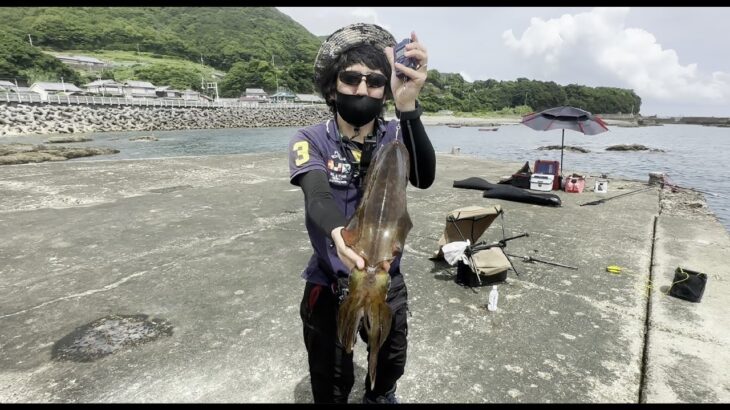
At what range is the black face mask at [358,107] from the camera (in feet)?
6.96

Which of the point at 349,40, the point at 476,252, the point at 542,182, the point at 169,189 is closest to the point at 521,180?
the point at 542,182

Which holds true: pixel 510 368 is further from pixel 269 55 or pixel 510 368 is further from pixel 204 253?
pixel 269 55

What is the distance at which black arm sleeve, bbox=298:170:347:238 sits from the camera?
1792 millimetres

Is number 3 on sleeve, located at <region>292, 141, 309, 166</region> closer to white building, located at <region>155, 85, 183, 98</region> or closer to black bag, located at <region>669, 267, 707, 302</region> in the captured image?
black bag, located at <region>669, 267, 707, 302</region>

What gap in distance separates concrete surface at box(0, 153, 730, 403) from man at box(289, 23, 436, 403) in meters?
1.09

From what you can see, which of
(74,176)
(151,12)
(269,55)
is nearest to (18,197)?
(74,176)

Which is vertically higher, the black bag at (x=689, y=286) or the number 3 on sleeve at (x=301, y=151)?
the number 3 on sleeve at (x=301, y=151)

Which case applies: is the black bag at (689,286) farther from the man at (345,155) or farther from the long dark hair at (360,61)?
the long dark hair at (360,61)

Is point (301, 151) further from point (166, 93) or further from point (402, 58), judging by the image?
point (166, 93)

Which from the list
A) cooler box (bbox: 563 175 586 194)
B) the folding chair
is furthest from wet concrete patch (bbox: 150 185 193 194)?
cooler box (bbox: 563 175 586 194)

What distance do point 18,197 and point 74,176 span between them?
3.45m

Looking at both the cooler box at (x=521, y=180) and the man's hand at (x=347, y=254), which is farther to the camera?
the cooler box at (x=521, y=180)

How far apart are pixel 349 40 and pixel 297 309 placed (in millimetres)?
3266

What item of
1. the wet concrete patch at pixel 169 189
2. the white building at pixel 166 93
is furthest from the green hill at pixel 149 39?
the wet concrete patch at pixel 169 189
